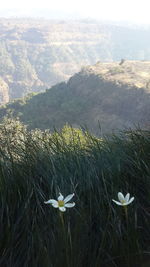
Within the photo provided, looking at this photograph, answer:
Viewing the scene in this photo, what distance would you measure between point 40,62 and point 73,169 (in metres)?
140

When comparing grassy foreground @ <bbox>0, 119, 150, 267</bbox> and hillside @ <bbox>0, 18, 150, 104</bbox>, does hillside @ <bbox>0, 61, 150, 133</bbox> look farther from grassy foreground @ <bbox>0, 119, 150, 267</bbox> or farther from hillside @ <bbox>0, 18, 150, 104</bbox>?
hillside @ <bbox>0, 18, 150, 104</bbox>

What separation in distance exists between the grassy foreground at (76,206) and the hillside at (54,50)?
100 m

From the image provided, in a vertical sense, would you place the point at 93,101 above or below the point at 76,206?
above

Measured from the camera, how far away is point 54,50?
486ft

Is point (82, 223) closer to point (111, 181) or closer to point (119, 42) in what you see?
point (111, 181)

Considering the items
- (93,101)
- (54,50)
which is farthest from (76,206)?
(54,50)

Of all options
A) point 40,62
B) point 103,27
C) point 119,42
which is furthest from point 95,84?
point 103,27

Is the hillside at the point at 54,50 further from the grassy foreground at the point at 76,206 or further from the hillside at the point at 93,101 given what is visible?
the grassy foreground at the point at 76,206

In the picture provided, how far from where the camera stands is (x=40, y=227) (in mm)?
1518

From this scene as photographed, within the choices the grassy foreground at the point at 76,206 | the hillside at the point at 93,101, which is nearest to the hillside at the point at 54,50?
the hillside at the point at 93,101

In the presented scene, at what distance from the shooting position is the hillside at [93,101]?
45312 mm

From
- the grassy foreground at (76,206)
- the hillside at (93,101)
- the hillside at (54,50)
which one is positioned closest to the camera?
the grassy foreground at (76,206)

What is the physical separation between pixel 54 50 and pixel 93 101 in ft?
329

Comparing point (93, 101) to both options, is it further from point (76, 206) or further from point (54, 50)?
point (54, 50)
